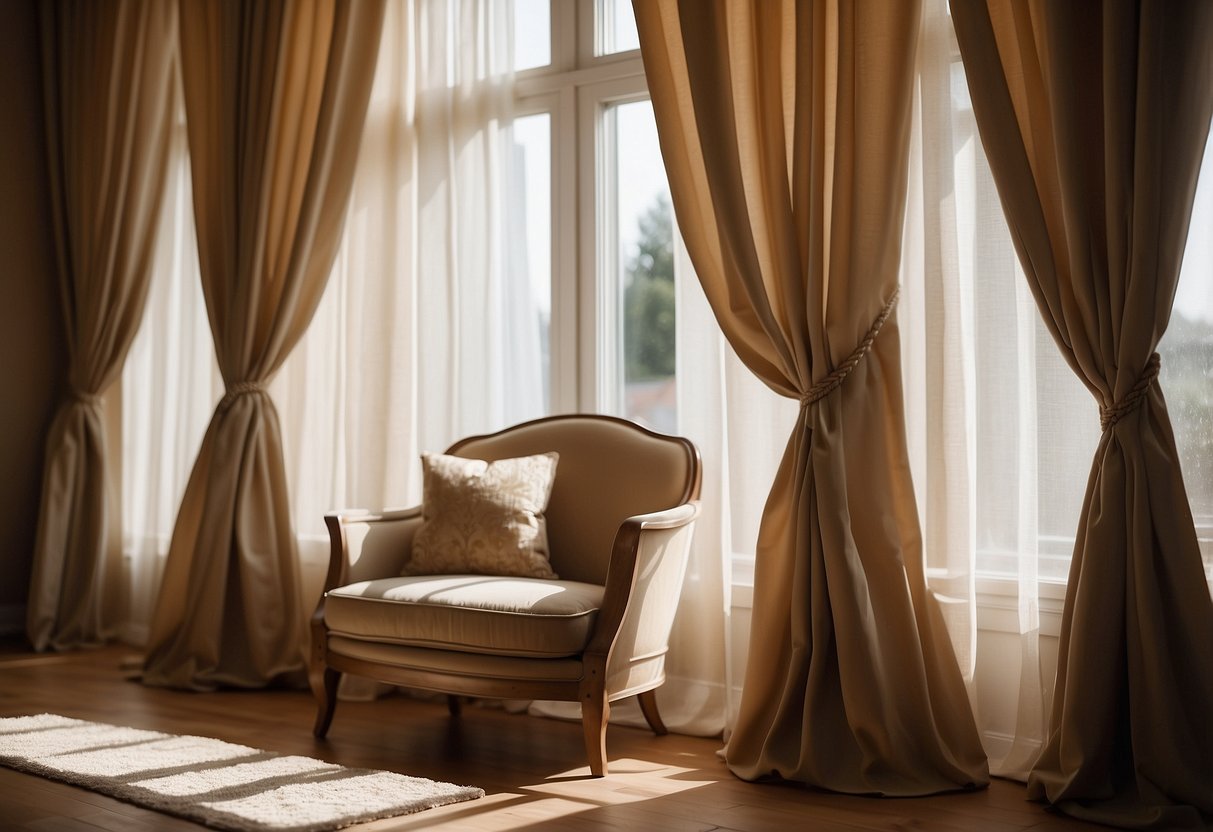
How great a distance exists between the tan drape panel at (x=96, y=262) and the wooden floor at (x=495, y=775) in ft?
2.73

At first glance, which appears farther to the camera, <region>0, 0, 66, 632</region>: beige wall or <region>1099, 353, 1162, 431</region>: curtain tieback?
<region>0, 0, 66, 632</region>: beige wall

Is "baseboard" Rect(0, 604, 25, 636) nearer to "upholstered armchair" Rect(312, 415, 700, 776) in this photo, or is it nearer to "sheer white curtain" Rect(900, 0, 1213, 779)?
"upholstered armchair" Rect(312, 415, 700, 776)

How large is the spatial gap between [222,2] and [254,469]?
5.98 ft

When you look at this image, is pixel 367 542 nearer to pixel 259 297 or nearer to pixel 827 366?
pixel 259 297

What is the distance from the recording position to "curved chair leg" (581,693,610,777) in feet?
9.54

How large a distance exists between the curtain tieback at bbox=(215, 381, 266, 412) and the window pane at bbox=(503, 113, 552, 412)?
102 cm

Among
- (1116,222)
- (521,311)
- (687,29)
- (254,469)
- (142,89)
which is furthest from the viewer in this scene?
(142,89)

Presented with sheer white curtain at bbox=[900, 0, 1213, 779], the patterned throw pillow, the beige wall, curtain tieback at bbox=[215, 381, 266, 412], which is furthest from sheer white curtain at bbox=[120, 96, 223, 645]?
sheer white curtain at bbox=[900, 0, 1213, 779]

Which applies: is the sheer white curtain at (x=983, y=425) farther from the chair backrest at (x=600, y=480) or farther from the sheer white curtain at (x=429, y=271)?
the sheer white curtain at (x=429, y=271)

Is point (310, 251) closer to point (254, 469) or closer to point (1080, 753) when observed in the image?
Result: point (254, 469)

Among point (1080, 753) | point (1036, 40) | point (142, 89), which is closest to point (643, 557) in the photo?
point (1080, 753)

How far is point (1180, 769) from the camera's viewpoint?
251 cm

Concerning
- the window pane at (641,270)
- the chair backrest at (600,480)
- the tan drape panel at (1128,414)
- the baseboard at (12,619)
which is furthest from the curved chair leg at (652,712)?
the baseboard at (12,619)

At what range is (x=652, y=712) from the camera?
11.3ft
